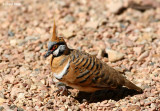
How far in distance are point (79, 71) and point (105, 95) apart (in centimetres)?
100

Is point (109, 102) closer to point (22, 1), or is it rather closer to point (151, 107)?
point (151, 107)

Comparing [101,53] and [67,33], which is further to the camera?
[67,33]

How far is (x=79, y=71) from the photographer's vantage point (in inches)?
231

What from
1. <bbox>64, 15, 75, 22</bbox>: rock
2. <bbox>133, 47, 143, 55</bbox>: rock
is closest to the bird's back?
<bbox>133, 47, 143, 55</bbox>: rock

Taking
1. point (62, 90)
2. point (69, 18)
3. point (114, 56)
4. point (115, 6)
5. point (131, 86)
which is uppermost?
point (115, 6)

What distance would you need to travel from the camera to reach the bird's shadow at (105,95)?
6.26 meters

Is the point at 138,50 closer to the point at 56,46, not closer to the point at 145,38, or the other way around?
the point at 145,38

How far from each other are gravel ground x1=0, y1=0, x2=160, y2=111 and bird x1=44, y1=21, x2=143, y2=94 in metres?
0.33

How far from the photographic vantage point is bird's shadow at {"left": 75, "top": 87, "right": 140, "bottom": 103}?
626 centimetres

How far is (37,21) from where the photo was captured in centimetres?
869

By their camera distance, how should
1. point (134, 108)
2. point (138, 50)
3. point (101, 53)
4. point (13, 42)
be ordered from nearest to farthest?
point (134, 108), point (101, 53), point (138, 50), point (13, 42)

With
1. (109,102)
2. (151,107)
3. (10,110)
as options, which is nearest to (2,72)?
(10,110)

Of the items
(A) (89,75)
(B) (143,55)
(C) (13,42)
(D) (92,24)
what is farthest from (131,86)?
(C) (13,42)

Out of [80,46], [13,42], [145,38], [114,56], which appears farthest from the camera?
[145,38]
